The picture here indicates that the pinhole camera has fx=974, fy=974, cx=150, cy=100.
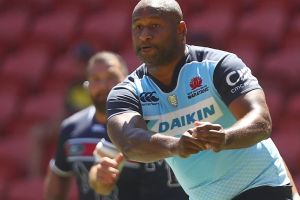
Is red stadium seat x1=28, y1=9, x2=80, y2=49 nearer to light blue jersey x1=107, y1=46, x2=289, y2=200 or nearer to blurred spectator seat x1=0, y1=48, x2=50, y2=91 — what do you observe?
blurred spectator seat x1=0, y1=48, x2=50, y2=91

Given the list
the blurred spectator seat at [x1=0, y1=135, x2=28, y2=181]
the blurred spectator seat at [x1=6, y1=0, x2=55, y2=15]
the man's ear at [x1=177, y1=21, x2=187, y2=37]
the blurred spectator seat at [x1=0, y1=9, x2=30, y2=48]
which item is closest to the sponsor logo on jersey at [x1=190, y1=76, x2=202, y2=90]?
the man's ear at [x1=177, y1=21, x2=187, y2=37]

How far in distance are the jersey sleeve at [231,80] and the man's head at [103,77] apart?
1.59m

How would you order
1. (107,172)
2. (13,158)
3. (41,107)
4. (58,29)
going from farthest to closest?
1. (58,29)
2. (41,107)
3. (13,158)
4. (107,172)

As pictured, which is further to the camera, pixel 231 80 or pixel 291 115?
pixel 291 115

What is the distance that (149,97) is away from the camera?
14.1 feet

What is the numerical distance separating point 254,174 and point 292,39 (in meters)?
4.71

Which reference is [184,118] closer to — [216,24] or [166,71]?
[166,71]

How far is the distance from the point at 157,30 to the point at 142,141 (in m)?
0.50

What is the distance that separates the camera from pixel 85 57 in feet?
25.5

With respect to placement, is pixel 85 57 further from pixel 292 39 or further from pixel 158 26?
pixel 158 26

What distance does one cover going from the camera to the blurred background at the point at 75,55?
8203 mm

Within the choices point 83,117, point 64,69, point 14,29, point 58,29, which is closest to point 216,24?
point 64,69

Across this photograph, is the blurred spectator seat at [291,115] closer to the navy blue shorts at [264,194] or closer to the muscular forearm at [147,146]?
the navy blue shorts at [264,194]

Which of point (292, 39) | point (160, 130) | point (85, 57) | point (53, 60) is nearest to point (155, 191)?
point (160, 130)
